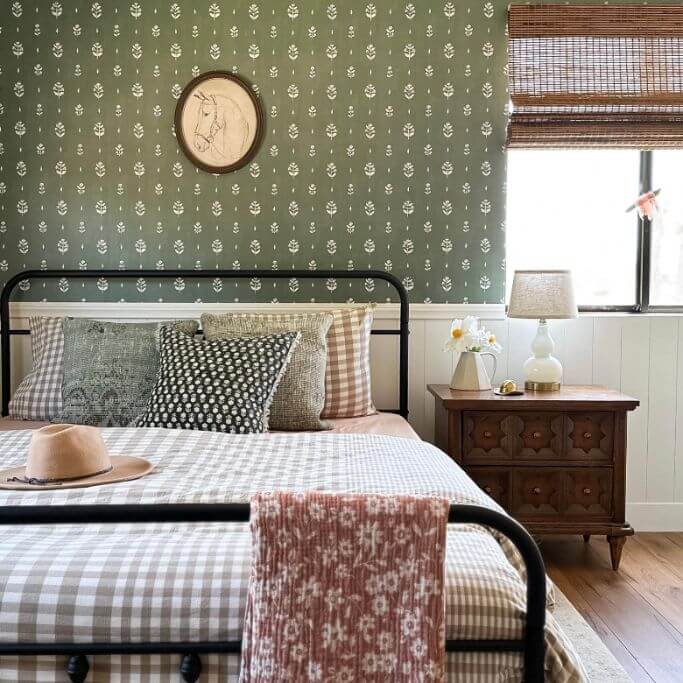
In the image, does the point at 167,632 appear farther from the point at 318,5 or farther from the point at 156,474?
the point at 318,5

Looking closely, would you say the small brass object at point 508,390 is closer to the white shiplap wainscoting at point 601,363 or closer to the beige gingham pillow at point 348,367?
the white shiplap wainscoting at point 601,363

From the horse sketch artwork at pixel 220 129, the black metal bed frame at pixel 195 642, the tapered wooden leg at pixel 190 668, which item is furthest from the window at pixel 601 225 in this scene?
the tapered wooden leg at pixel 190 668

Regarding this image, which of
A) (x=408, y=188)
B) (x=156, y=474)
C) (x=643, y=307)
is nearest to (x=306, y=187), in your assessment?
(x=408, y=188)

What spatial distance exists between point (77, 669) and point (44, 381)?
1996 mm

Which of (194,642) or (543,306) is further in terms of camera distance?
(543,306)

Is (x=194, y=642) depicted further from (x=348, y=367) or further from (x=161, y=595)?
(x=348, y=367)

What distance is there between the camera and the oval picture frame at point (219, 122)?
3.38m

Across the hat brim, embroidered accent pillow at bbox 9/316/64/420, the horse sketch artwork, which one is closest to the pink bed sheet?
embroidered accent pillow at bbox 9/316/64/420

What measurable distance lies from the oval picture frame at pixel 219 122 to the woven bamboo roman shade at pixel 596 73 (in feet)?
3.63

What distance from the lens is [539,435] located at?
3.02 m

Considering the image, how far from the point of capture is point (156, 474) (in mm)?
1922

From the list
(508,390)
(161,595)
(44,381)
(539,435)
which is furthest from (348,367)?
(161,595)

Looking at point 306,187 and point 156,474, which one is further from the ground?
point 306,187

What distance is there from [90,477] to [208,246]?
1.73 m
